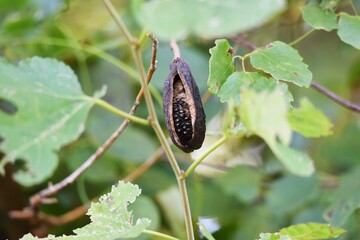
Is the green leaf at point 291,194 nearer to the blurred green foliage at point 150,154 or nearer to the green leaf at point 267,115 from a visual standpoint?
the blurred green foliage at point 150,154

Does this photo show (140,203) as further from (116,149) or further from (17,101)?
(17,101)

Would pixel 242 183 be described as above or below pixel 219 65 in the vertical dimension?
below

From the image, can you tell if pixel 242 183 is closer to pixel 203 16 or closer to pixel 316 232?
pixel 316 232

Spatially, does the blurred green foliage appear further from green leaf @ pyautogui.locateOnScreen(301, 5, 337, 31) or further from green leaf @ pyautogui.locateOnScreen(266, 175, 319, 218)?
green leaf @ pyautogui.locateOnScreen(301, 5, 337, 31)

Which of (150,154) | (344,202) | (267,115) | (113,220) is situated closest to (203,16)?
(267,115)

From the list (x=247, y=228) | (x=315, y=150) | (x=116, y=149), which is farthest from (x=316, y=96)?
(x=116, y=149)

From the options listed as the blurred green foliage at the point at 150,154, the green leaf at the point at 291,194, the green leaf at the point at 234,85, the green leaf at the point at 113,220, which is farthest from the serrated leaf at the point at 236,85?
the green leaf at the point at 291,194
